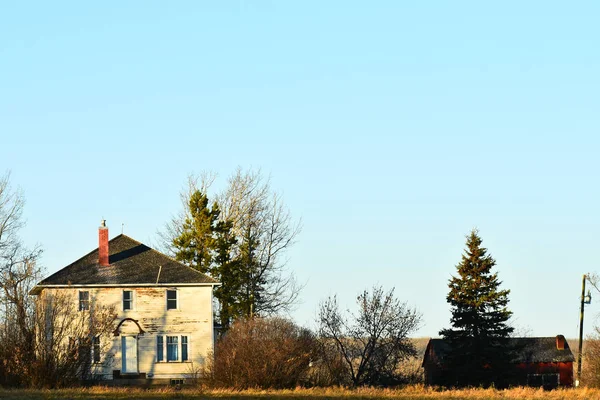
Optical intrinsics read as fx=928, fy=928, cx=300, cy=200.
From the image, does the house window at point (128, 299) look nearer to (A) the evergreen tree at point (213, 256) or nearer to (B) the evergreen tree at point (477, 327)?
(A) the evergreen tree at point (213, 256)

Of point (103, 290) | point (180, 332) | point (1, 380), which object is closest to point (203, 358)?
point (180, 332)

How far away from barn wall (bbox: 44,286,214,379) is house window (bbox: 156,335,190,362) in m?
0.20

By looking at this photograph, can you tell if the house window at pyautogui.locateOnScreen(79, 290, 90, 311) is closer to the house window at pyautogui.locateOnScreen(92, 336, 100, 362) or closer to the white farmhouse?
the white farmhouse

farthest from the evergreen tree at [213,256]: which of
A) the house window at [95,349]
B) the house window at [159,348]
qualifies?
the house window at [95,349]

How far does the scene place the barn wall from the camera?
51531 mm

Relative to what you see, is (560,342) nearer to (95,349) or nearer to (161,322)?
(161,322)

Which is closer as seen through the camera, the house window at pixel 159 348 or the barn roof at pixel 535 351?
the house window at pixel 159 348

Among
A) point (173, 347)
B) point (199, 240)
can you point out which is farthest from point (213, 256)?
point (173, 347)

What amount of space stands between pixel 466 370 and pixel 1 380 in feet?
86.0

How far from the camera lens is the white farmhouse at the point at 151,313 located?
5141 centimetres

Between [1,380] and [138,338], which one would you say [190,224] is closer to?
[138,338]

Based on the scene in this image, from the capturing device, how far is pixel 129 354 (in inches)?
2032

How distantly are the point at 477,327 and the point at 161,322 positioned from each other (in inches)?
709

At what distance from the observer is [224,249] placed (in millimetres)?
59844
